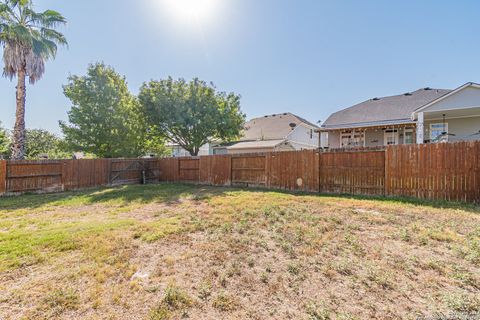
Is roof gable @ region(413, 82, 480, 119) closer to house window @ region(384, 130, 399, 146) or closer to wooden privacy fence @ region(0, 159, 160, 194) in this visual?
house window @ region(384, 130, 399, 146)

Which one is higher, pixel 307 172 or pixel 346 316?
pixel 307 172

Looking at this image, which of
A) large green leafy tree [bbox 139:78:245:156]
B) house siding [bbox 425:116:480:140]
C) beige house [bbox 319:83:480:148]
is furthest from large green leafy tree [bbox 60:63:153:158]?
house siding [bbox 425:116:480:140]

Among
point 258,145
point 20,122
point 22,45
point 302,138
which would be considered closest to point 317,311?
point 20,122

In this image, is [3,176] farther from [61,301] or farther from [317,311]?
[317,311]

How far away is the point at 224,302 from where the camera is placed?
2.20 m

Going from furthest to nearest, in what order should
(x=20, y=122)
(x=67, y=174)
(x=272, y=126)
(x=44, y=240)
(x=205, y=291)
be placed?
(x=272, y=126)
(x=20, y=122)
(x=67, y=174)
(x=44, y=240)
(x=205, y=291)

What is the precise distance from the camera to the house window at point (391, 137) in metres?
13.3

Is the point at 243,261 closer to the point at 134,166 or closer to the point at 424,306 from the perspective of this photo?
the point at 424,306

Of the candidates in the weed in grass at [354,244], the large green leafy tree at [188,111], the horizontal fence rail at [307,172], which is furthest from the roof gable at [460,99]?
the large green leafy tree at [188,111]

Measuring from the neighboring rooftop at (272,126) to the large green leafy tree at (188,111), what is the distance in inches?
157

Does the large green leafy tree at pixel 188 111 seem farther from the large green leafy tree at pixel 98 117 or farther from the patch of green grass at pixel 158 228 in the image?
the patch of green grass at pixel 158 228

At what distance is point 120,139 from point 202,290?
15557mm

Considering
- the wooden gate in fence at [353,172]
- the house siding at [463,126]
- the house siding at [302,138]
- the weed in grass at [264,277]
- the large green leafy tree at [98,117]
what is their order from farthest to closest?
1. the house siding at [302,138]
2. the large green leafy tree at [98,117]
3. the house siding at [463,126]
4. the wooden gate in fence at [353,172]
5. the weed in grass at [264,277]

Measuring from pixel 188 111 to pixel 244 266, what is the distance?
13.6 meters
